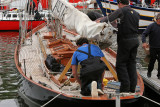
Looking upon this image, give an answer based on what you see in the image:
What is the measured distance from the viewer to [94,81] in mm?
5176

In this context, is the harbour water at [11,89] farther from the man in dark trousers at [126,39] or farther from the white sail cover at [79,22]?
the white sail cover at [79,22]

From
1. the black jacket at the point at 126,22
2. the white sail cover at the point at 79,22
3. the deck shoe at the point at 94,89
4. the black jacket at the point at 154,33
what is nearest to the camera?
the deck shoe at the point at 94,89

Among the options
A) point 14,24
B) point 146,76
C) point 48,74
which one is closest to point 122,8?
point 48,74

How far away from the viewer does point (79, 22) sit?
636cm

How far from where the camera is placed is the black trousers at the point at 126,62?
5715 millimetres

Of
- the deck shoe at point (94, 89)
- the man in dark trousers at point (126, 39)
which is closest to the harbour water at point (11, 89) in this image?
the man in dark trousers at point (126, 39)

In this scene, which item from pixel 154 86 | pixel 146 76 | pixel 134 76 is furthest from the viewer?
pixel 146 76

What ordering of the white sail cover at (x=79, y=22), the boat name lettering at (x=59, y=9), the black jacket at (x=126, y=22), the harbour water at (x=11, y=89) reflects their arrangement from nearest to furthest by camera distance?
the white sail cover at (x=79, y=22) → the black jacket at (x=126, y=22) → the boat name lettering at (x=59, y=9) → the harbour water at (x=11, y=89)

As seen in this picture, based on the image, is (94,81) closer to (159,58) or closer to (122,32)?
(122,32)

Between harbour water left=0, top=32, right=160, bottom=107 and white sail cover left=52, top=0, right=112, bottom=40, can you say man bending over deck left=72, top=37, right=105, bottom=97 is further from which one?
harbour water left=0, top=32, right=160, bottom=107

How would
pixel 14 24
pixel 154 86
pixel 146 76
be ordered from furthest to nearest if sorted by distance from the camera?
pixel 14 24
pixel 146 76
pixel 154 86

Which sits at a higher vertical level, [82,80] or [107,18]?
[107,18]

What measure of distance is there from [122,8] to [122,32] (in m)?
0.45

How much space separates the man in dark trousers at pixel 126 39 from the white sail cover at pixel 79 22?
A: 0.74 feet
